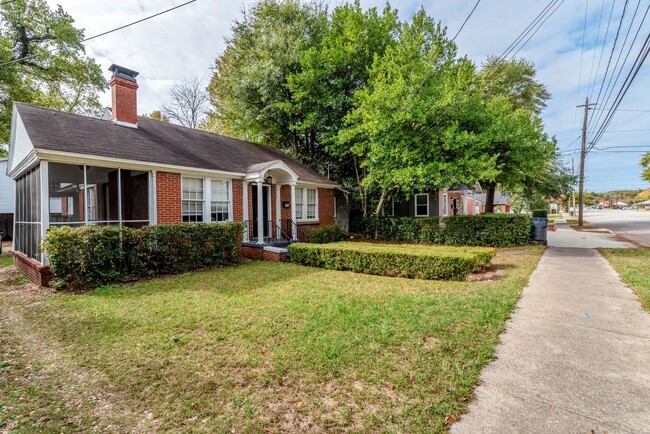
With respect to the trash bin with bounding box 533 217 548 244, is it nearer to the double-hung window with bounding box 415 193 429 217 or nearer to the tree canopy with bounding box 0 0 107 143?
the double-hung window with bounding box 415 193 429 217

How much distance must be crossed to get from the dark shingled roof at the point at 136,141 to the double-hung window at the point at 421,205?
8.48 m

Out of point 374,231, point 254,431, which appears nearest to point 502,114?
point 374,231

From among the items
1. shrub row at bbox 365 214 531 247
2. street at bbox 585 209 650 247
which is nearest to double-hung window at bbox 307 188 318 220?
shrub row at bbox 365 214 531 247

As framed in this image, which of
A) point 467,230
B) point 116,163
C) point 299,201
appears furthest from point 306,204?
point 116,163

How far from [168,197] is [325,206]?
7.94 m

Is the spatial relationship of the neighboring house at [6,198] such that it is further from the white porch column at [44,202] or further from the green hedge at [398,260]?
the green hedge at [398,260]

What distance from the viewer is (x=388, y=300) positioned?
5656mm

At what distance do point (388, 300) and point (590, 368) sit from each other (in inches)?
116

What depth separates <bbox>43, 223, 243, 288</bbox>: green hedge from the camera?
6.64m

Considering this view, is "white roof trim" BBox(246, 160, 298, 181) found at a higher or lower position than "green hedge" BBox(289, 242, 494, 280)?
higher

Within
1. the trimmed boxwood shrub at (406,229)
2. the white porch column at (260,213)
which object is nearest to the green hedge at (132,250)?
the white porch column at (260,213)

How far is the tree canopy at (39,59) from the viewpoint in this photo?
19.6 m

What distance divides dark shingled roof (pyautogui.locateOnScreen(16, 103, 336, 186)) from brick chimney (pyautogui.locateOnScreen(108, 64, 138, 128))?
0.36m

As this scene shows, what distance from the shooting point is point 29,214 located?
9.20m
